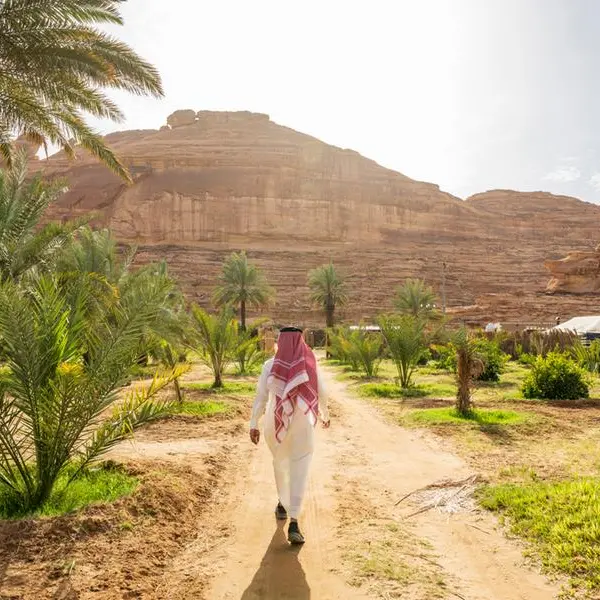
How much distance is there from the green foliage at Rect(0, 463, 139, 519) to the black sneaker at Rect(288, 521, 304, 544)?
1.43 m

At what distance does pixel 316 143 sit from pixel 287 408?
92.0m

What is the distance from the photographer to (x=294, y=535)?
3527 millimetres

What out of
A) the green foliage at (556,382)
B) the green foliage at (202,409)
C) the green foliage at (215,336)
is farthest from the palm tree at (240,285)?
the green foliage at (556,382)

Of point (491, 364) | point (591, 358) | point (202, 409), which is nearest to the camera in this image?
point (202, 409)

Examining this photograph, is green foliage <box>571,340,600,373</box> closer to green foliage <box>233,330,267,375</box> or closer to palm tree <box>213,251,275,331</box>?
green foliage <box>233,330,267,375</box>

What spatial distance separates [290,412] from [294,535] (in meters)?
0.84

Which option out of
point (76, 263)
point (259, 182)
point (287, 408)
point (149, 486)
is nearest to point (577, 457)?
point (287, 408)

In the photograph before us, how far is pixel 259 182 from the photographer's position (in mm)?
75375

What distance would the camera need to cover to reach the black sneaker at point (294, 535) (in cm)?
352

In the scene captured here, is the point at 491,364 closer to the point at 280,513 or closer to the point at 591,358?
the point at 591,358

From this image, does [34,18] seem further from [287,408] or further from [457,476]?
[457,476]

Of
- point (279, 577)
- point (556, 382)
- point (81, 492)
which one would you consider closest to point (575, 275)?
point (556, 382)

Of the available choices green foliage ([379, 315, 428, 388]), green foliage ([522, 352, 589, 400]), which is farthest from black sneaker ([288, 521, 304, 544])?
green foliage ([379, 315, 428, 388])

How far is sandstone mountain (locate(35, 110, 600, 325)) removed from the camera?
60406mm
